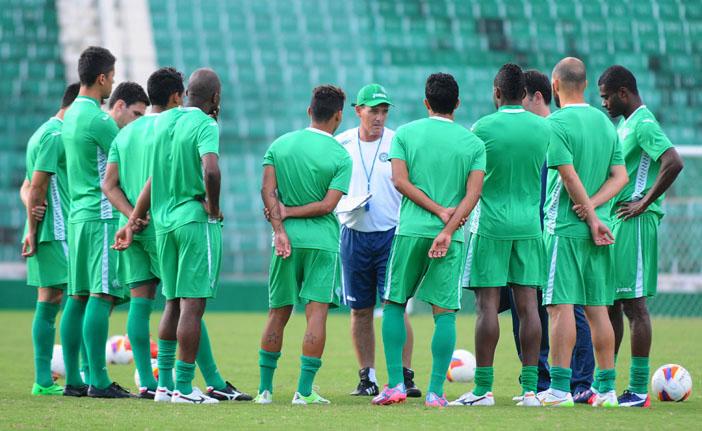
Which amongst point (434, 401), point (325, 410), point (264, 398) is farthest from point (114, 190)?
point (434, 401)

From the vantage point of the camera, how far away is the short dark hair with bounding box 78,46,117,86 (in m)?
7.81

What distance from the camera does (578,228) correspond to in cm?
704

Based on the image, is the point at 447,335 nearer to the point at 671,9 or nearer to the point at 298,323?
the point at 298,323

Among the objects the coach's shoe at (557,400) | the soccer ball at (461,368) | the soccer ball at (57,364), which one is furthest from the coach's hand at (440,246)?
the soccer ball at (57,364)

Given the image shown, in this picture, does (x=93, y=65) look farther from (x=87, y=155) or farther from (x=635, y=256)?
(x=635, y=256)

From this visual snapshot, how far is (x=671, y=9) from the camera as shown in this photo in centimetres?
2753

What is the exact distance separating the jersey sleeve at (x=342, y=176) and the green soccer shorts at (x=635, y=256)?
1.73 m

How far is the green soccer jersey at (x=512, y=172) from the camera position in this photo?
6.99 meters

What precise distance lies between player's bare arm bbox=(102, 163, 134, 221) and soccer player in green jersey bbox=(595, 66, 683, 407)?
312 cm

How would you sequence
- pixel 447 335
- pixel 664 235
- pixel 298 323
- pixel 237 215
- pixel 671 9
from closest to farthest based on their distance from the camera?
pixel 447 335 → pixel 298 323 → pixel 664 235 → pixel 237 215 → pixel 671 9

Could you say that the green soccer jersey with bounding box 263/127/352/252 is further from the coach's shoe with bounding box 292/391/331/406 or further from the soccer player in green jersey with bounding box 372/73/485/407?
the coach's shoe with bounding box 292/391/331/406

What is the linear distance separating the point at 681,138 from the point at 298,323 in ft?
35.3

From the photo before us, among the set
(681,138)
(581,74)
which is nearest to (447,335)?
(581,74)

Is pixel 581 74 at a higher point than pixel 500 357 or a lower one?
higher
